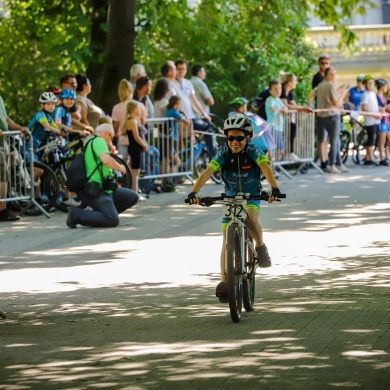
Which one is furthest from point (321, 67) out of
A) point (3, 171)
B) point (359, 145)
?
point (3, 171)

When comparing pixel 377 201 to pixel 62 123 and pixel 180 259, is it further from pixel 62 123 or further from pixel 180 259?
pixel 180 259

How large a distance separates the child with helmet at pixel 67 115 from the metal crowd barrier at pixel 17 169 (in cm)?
72

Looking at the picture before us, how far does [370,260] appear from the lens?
14.3 meters

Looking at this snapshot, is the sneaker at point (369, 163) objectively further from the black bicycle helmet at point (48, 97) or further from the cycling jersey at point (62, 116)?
the black bicycle helmet at point (48, 97)

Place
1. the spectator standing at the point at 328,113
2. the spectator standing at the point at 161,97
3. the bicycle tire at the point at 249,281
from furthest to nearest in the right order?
1. the spectator standing at the point at 328,113
2. the spectator standing at the point at 161,97
3. the bicycle tire at the point at 249,281

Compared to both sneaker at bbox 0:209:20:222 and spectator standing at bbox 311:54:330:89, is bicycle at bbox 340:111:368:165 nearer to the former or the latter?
spectator standing at bbox 311:54:330:89

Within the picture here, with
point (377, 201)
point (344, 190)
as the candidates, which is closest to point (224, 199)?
point (377, 201)

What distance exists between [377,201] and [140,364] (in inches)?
484

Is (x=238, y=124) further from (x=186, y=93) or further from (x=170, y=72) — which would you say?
(x=186, y=93)

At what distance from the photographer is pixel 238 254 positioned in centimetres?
1106

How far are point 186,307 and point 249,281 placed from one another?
564 millimetres

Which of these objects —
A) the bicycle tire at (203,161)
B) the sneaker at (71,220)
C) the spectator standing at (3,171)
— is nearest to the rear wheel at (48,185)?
the spectator standing at (3,171)

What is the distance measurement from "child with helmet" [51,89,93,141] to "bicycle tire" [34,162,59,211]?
67cm

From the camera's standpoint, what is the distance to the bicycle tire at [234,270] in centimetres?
1080
